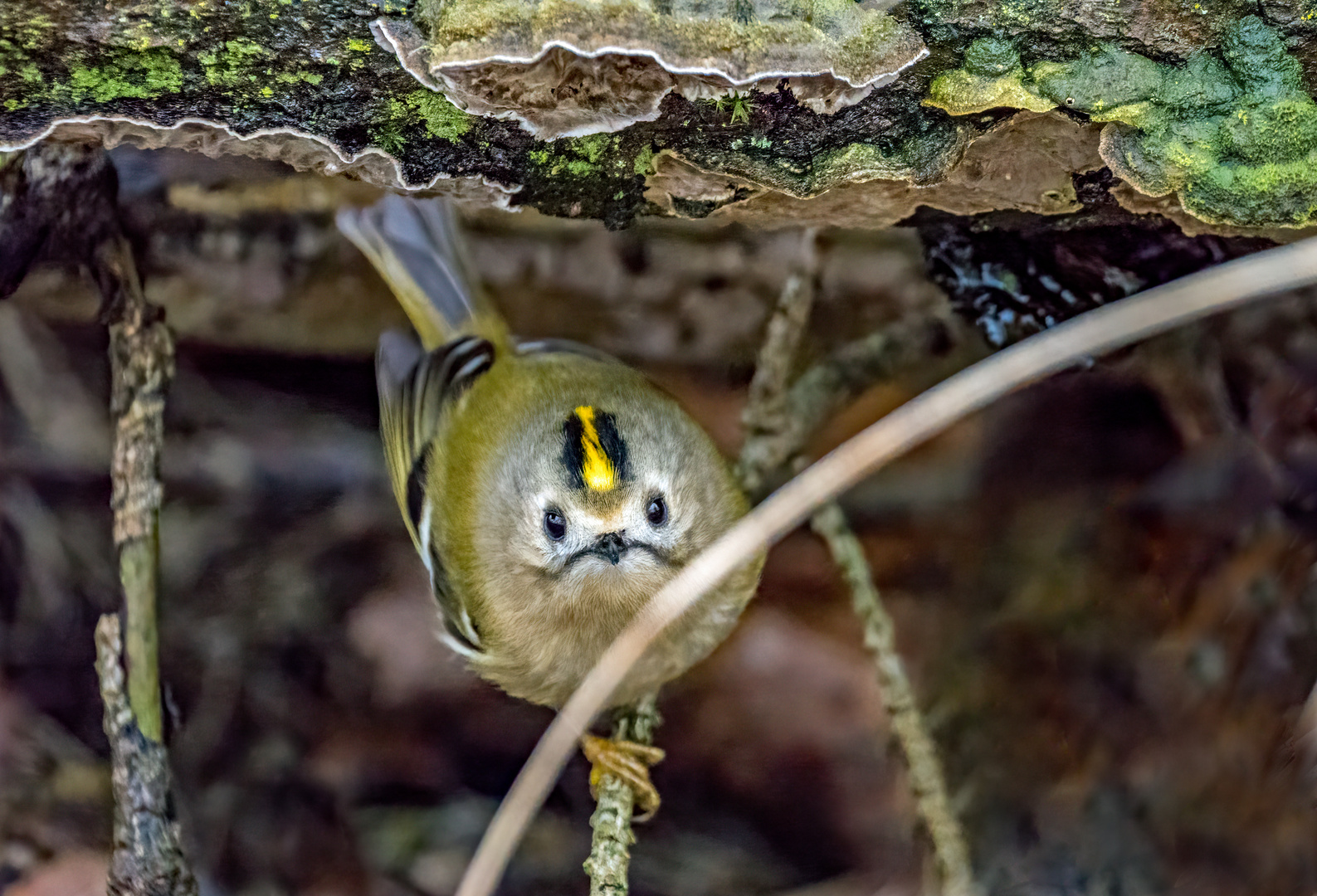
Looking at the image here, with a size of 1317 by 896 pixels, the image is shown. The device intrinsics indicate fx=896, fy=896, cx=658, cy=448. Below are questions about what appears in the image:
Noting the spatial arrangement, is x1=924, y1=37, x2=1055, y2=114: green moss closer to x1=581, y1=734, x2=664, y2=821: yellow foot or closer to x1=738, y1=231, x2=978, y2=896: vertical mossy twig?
x1=738, y1=231, x2=978, y2=896: vertical mossy twig

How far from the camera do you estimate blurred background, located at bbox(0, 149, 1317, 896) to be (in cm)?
176

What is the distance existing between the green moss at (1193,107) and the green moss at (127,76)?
2.91 ft

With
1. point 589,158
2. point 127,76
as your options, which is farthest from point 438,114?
point 127,76

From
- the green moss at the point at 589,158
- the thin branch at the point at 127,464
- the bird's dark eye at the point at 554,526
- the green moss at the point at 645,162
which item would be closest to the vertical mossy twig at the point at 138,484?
the thin branch at the point at 127,464

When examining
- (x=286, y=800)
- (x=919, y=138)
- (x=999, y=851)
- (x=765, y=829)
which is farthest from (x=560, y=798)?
(x=919, y=138)

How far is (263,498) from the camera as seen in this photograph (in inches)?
87.3

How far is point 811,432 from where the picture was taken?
6.73 feet

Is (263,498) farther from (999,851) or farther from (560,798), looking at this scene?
(999,851)

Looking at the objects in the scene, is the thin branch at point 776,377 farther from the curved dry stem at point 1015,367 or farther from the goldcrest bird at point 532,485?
the curved dry stem at point 1015,367

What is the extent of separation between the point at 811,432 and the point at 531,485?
2.37 ft

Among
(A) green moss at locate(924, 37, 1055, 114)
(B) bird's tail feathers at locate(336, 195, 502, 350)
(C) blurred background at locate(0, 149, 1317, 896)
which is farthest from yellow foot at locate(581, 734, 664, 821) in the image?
(A) green moss at locate(924, 37, 1055, 114)

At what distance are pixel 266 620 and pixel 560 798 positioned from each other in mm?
Result: 835

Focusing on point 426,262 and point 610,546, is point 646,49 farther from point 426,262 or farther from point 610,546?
point 426,262

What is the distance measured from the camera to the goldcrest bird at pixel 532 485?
161 centimetres
